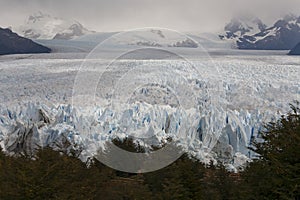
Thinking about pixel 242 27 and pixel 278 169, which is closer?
pixel 278 169

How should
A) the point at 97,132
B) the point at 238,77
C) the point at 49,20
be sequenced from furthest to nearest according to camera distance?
the point at 49,20
the point at 238,77
the point at 97,132

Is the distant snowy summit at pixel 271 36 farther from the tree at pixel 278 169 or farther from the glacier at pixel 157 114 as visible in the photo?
the tree at pixel 278 169

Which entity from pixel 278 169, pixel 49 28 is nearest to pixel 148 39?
pixel 278 169

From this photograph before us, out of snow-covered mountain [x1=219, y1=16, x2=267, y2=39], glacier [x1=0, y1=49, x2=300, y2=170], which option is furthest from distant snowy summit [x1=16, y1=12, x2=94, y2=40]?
glacier [x1=0, y1=49, x2=300, y2=170]

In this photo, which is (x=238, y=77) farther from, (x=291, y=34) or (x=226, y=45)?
(x=291, y=34)

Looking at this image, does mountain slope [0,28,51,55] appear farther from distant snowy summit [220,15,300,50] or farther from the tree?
the tree

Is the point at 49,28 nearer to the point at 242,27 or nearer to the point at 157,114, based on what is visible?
the point at 242,27

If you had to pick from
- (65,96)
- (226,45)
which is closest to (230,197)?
(65,96)
